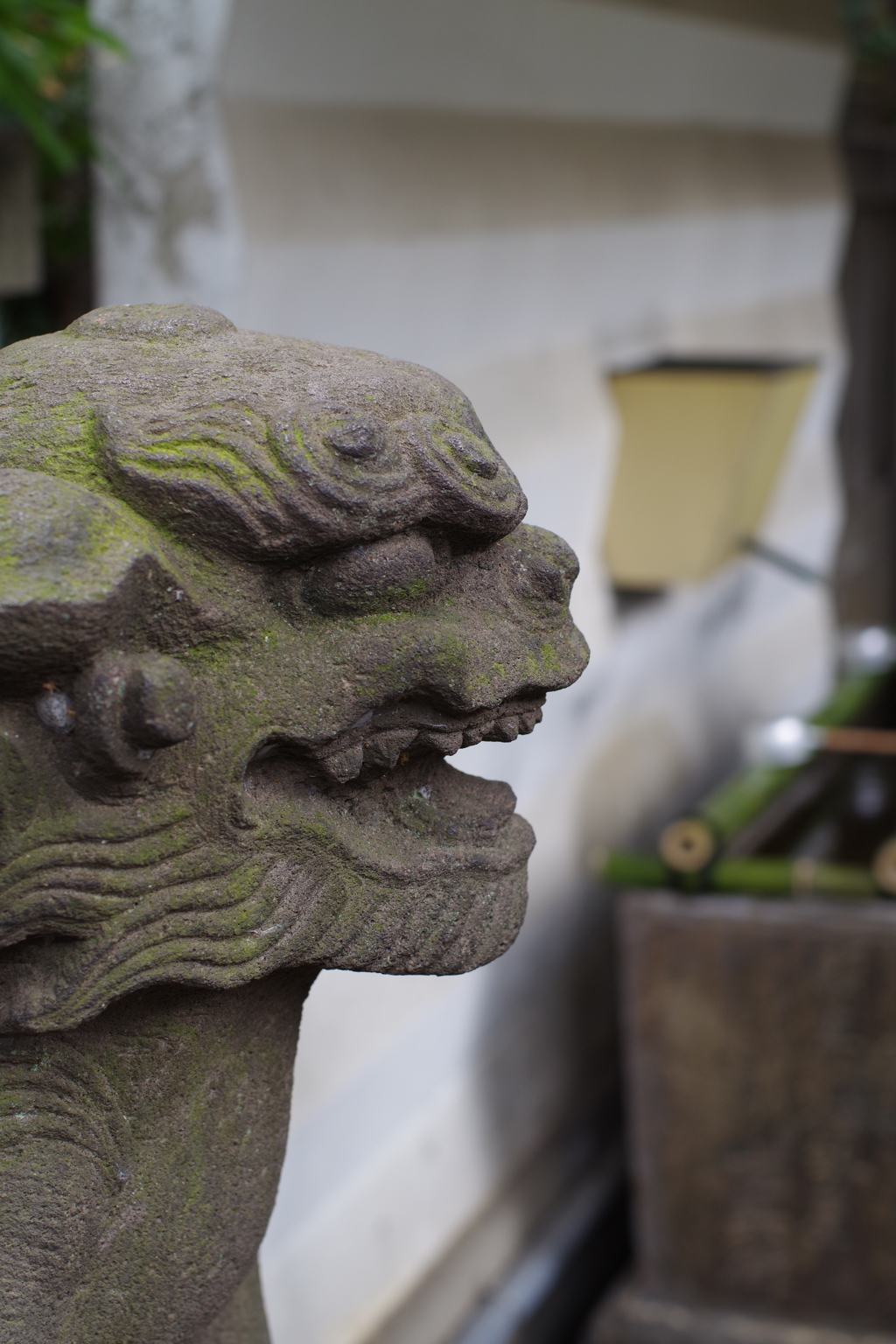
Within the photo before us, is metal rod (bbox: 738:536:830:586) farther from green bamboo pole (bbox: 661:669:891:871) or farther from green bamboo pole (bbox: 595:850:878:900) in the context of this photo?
green bamboo pole (bbox: 595:850:878:900)

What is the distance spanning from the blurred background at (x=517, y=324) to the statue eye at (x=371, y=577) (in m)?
0.75

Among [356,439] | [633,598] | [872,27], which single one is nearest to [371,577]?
[356,439]

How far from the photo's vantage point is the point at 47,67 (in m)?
1.53

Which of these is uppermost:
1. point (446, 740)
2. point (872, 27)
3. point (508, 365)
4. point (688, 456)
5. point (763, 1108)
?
point (872, 27)

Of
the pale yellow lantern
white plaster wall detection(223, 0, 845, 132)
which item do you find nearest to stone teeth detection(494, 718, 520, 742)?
white plaster wall detection(223, 0, 845, 132)

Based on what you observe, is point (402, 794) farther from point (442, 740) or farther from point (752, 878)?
point (752, 878)

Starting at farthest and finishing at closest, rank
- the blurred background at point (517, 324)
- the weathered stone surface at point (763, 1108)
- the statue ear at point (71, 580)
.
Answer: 1. the weathered stone surface at point (763, 1108)
2. the blurred background at point (517, 324)
3. the statue ear at point (71, 580)

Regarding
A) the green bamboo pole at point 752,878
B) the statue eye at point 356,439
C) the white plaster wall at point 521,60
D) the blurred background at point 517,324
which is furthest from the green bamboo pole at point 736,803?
the statue eye at point 356,439

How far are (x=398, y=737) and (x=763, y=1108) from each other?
52.6 inches

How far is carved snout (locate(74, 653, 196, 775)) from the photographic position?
57 cm

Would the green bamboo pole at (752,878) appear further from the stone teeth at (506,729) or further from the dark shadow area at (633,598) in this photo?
the stone teeth at (506,729)

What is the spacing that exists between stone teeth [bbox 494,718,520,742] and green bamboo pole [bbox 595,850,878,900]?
1194mm

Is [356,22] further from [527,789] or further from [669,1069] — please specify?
[669,1069]

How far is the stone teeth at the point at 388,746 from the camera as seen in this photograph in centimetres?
65
